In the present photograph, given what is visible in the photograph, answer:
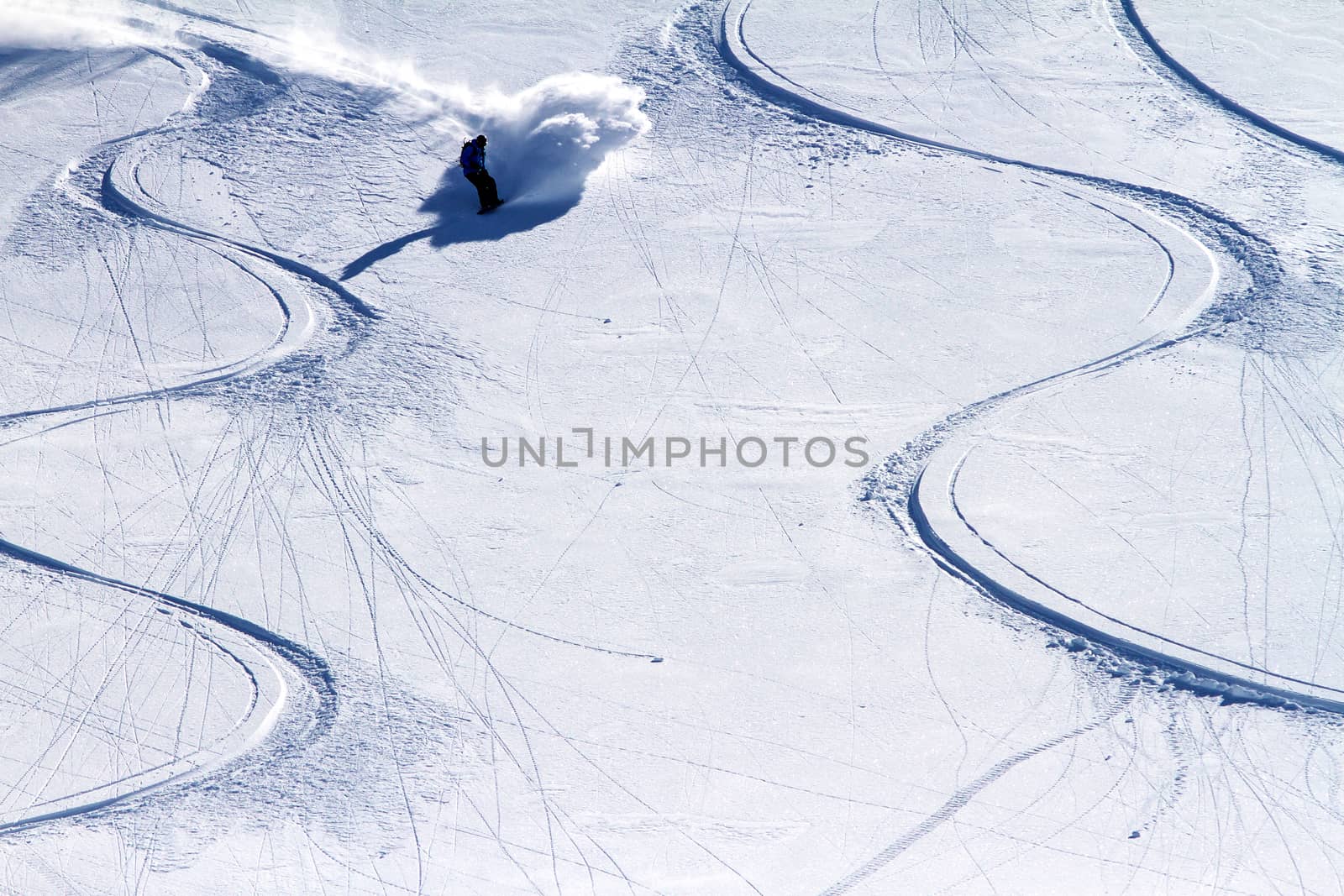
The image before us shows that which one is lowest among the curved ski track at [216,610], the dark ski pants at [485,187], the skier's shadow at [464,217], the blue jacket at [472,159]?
the curved ski track at [216,610]

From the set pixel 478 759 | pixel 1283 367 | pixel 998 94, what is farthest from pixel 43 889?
pixel 998 94

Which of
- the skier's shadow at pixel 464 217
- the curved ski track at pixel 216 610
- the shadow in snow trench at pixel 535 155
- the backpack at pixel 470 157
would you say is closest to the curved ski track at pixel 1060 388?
the shadow in snow trench at pixel 535 155

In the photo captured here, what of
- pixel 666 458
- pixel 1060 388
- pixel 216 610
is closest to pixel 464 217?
pixel 666 458

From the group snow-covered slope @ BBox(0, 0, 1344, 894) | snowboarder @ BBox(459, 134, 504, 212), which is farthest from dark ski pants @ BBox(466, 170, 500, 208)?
snow-covered slope @ BBox(0, 0, 1344, 894)

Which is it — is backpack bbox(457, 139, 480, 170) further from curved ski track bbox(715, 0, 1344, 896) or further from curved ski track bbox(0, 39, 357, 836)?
curved ski track bbox(715, 0, 1344, 896)

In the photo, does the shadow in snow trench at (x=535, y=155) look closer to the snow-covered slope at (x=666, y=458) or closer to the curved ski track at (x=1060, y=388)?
the snow-covered slope at (x=666, y=458)

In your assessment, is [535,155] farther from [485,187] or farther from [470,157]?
[470,157]
